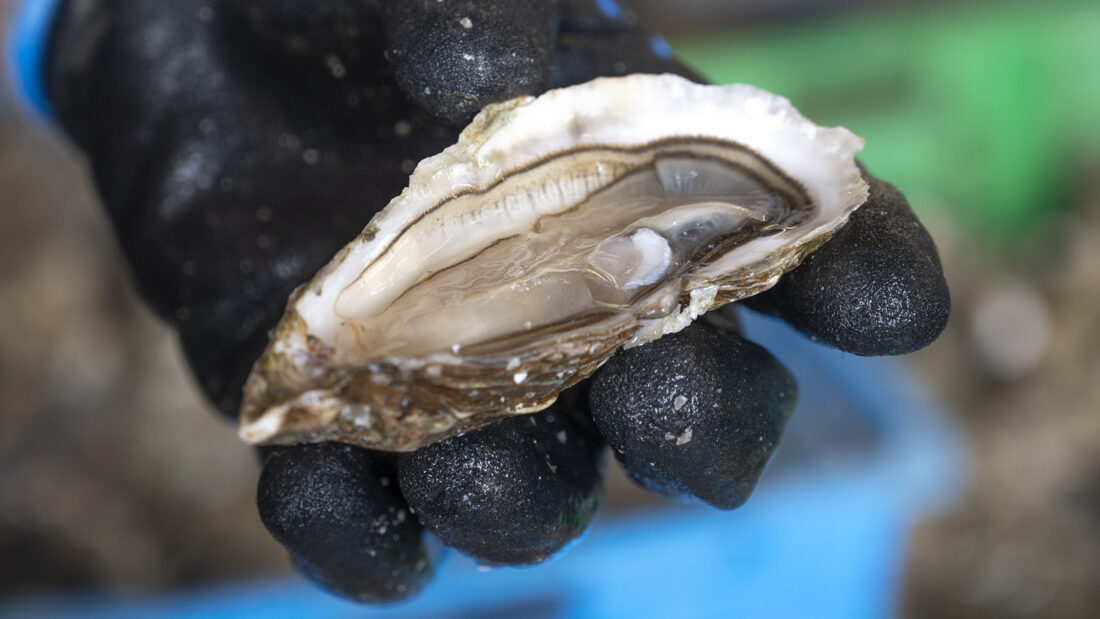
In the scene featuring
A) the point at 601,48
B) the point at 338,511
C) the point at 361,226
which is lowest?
the point at 338,511

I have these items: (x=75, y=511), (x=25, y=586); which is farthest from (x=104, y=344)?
(x=25, y=586)

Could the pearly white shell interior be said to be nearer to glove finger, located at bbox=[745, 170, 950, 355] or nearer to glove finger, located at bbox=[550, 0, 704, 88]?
glove finger, located at bbox=[745, 170, 950, 355]

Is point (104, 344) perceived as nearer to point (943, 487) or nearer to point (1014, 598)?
point (943, 487)

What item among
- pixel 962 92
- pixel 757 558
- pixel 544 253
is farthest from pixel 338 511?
pixel 962 92

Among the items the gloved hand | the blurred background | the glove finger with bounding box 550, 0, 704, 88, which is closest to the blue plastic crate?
the blurred background

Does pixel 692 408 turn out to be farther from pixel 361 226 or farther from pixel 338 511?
pixel 361 226

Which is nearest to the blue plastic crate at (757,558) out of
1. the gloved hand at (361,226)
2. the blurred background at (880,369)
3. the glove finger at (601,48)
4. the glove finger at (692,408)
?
the blurred background at (880,369)
